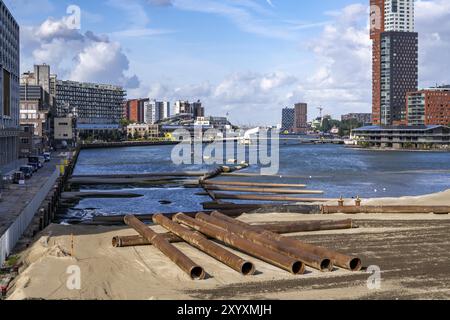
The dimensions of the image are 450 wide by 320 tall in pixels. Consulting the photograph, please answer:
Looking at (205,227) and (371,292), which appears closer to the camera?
(371,292)

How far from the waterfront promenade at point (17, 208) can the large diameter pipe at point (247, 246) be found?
6925 mm

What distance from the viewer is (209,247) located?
19641 mm

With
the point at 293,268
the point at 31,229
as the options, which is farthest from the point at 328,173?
the point at 293,268

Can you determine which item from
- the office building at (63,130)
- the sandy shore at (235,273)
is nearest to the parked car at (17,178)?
the sandy shore at (235,273)

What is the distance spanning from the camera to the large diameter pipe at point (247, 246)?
1702cm

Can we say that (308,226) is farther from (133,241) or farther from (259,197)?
(259,197)

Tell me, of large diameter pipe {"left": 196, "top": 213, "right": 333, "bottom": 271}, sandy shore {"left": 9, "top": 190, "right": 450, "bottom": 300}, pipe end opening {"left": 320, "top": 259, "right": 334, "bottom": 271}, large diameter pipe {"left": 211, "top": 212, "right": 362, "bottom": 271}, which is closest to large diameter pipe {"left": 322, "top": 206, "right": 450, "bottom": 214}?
sandy shore {"left": 9, "top": 190, "right": 450, "bottom": 300}

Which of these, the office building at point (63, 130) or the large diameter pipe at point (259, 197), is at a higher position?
the office building at point (63, 130)

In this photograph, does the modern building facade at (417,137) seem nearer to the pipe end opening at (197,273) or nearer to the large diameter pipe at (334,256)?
the large diameter pipe at (334,256)

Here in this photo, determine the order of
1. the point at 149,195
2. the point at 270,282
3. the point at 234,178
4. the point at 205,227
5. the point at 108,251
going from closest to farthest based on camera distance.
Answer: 1. the point at 270,282
2. the point at 108,251
3. the point at 205,227
4. the point at 149,195
5. the point at 234,178

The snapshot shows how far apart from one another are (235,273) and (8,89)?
62.3 m

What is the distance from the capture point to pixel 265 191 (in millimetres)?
52594
